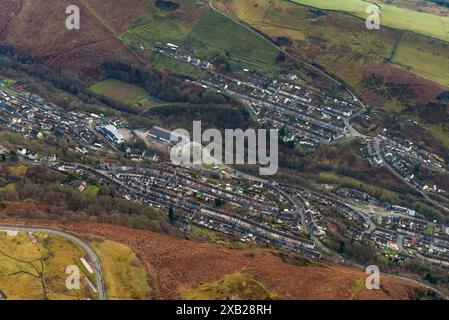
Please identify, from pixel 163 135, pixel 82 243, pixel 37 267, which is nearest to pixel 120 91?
pixel 163 135

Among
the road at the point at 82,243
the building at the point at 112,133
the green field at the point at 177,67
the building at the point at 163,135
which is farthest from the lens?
the green field at the point at 177,67

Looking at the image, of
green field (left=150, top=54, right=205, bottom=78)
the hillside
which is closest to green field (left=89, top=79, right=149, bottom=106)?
green field (left=150, top=54, right=205, bottom=78)

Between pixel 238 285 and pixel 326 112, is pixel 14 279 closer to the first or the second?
pixel 238 285

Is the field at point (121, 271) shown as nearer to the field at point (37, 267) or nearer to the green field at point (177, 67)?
the field at point (37, 267)

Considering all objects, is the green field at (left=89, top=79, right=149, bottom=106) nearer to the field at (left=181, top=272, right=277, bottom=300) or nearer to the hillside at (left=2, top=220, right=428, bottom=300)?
the hillside at (left=2, top=220, right=428, bottom=300)

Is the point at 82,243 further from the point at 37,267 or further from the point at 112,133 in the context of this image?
the point at 112,133

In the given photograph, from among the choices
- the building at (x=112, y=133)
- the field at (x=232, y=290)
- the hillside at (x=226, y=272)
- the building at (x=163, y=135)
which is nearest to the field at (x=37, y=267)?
the hillside at (x=226, y=272)

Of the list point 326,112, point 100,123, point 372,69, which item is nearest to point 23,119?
point 100,123
